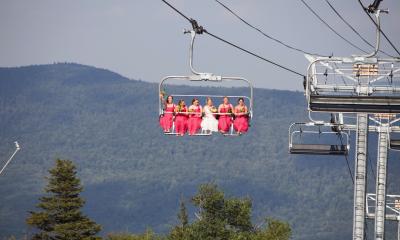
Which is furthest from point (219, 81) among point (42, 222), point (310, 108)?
point (42, 222)

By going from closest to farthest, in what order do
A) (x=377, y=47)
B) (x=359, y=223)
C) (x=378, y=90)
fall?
1. (x=377, y=47)
2. (x=378, y=90)
3. (x=359, y=223)

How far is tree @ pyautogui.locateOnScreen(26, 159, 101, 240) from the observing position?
141 meters

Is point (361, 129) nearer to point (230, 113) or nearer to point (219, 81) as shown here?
point (230, 113)

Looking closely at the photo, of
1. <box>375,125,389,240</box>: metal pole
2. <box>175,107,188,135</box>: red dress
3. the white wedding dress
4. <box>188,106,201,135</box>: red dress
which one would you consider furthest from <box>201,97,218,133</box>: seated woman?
<box>375,125,389,240</box>: metal pole

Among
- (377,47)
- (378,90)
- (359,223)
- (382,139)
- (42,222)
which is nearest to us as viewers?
(377,47)

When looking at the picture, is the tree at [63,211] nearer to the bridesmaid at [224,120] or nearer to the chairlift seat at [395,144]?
the chairlift seat at [395,144]

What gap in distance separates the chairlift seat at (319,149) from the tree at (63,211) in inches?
Answer: 2643

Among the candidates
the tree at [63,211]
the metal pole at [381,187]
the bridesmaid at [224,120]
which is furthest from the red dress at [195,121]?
the tree at [63,211]

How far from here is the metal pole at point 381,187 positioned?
71.6 metres

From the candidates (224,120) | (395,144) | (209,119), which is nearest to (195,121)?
(209,119)

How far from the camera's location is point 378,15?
1623 inches

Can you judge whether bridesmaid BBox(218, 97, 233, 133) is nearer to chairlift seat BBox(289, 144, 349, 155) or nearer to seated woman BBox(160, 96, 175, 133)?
seated woman BBox(160, 96, 175, 133)

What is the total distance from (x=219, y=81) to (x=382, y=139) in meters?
30.1

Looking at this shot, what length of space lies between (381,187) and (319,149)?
4.18 metres
